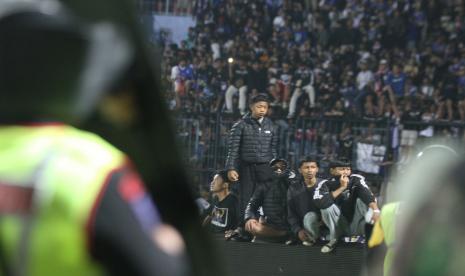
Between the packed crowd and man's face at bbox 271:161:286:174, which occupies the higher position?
the packed crowd

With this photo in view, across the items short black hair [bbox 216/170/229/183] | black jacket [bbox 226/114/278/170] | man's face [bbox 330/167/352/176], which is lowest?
short black hair [bbox 216/170/229/183]

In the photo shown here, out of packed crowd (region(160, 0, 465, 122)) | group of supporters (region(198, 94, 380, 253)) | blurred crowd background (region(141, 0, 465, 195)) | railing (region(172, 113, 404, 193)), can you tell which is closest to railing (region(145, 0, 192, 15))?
blurred crowd background (region(141, 0, 465, 195))

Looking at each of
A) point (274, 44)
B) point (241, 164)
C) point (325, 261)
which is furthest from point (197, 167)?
point (274, 44)

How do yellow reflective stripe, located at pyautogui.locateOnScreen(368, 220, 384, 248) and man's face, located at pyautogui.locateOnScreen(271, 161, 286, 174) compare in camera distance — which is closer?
yellow reflective stripe, located at pyautogui.locateOnScreen(368, 220, 384, 248)

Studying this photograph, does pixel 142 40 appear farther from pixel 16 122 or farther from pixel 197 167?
pixel 197 167

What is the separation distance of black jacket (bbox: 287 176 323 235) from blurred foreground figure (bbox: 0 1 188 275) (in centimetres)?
911

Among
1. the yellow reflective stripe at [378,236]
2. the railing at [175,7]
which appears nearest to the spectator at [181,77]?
the railing at [175,7]

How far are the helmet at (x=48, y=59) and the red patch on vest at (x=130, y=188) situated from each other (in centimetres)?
15

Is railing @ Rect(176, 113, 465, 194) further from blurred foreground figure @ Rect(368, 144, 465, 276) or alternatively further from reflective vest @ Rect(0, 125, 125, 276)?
reflective vest @ Rect(0, 125, 125, 276)

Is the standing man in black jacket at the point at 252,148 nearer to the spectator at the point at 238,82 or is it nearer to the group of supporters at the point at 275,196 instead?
the group of supporters at the point at 275,196

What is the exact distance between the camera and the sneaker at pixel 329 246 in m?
11.0

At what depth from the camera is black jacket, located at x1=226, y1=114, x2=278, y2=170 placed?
11.9 m

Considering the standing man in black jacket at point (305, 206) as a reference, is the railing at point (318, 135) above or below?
above

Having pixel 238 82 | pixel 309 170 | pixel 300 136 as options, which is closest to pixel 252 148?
pixel 309 170
